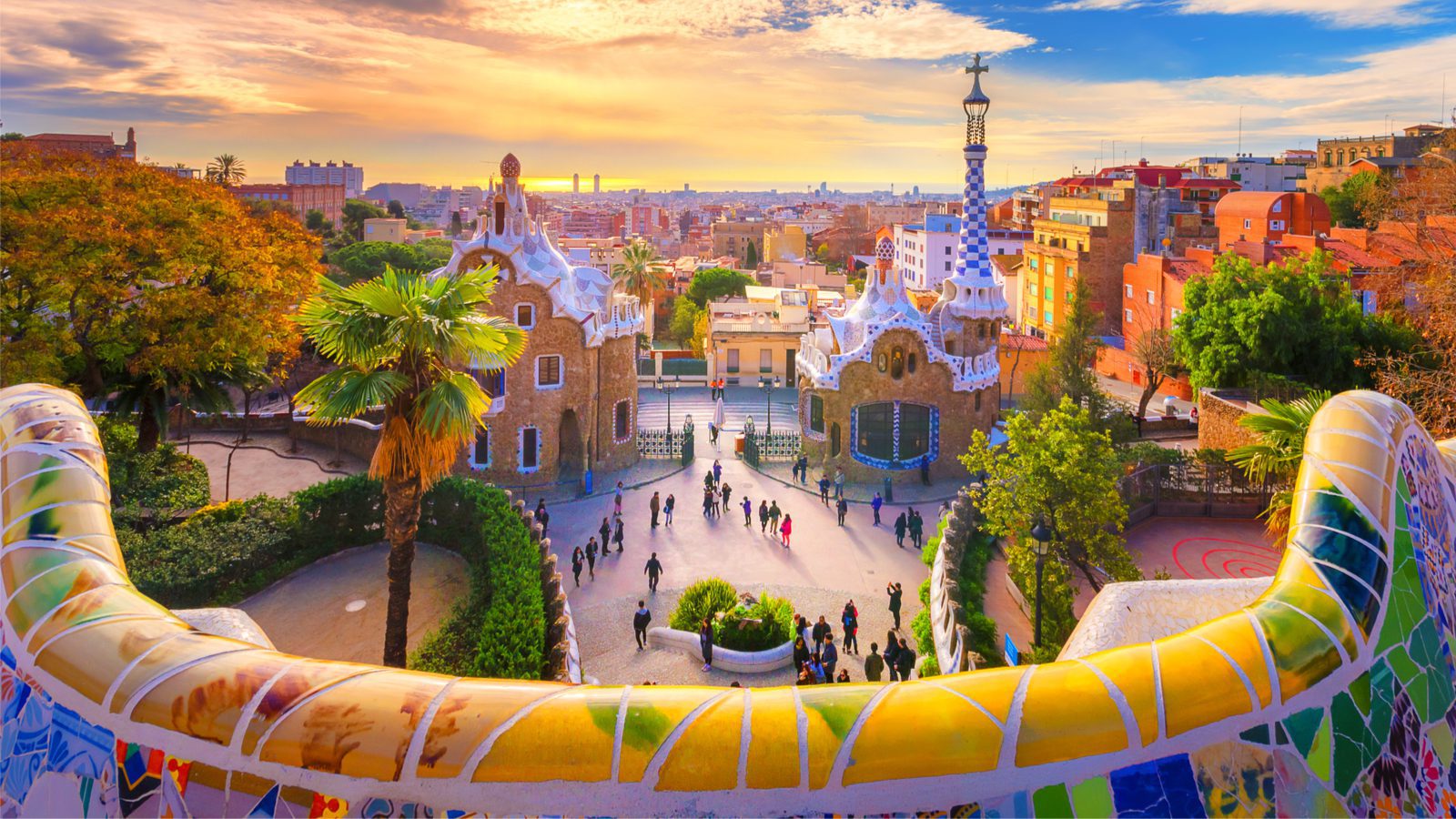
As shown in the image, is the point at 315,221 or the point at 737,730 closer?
the point at 737,730

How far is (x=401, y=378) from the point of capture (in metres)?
12.8

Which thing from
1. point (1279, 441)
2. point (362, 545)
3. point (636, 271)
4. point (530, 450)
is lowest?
point (362, 545)

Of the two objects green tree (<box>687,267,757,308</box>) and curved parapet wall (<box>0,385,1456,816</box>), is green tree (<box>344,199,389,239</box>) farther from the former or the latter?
curved parapet wall (<box>0,385,1456,816</box>)

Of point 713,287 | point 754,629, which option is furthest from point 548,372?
point 713,287

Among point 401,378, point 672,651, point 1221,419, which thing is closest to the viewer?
point 401,378

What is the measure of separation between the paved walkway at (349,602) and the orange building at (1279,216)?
147ft

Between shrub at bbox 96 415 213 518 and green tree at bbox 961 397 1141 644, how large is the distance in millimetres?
16534

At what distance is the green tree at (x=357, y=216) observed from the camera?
107 metres

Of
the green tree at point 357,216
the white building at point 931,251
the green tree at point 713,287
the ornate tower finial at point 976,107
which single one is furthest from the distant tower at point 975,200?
the green tree at point 357,216

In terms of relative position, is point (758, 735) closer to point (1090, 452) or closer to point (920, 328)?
point (1090, 452)

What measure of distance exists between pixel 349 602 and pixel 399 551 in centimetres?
491

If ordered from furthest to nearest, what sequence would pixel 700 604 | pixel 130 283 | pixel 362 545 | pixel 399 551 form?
pixel 130 283 → pixel 362 545 → pixel 700 604 → pixel 399 551

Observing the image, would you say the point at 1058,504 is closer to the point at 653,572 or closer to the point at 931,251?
the point at 653,572

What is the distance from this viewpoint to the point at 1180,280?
44.2m
